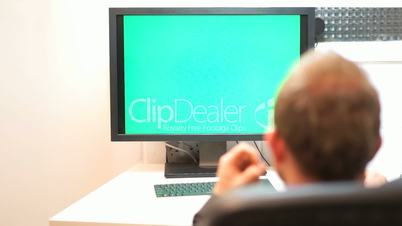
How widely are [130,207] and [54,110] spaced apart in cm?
86

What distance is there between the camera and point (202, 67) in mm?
1656

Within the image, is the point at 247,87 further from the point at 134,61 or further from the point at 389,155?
the point at 389,155

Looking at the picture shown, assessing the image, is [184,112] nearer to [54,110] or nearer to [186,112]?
[186,112]

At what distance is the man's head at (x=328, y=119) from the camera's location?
0.51 meters

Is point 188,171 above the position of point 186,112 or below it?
below

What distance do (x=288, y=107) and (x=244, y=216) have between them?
0.16m

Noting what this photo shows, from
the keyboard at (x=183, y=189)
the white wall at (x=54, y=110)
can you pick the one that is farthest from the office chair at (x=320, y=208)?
the white wall at (x=54, y=110)

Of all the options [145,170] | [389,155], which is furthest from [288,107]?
[389,155]

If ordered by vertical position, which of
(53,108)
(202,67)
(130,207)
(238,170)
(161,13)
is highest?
(161,13)

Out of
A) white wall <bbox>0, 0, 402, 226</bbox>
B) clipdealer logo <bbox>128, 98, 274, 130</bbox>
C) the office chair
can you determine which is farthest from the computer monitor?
the office chair

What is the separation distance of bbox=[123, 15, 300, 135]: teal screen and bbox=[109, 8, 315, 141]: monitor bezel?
18mm

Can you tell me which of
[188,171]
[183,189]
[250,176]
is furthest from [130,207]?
[250,176]

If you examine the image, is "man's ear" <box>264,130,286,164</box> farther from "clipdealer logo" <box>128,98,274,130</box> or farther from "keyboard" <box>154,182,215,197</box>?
"clipdealer logo" <box>128,98,274,130</box>

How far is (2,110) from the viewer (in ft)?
6.24
